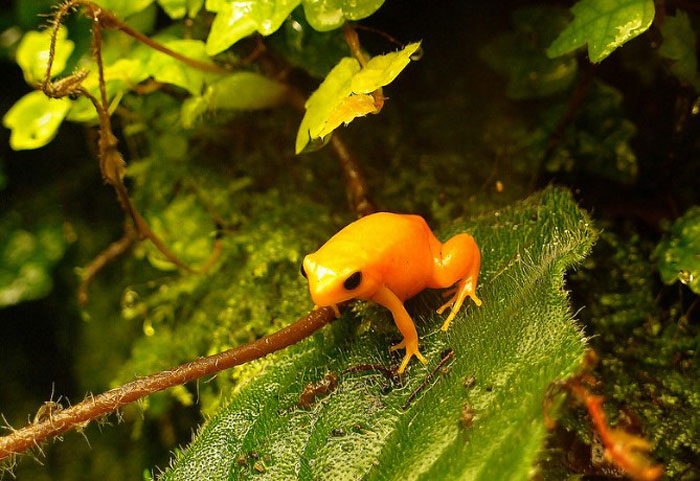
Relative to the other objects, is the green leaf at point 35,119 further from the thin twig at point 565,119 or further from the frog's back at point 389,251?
the thin twig at point 565,119

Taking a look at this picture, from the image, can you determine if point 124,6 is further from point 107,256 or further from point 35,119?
point 107,256

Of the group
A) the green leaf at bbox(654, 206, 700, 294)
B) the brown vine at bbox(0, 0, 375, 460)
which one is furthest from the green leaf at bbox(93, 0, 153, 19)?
the green leaf at bbox(654, 206, 700, 294)

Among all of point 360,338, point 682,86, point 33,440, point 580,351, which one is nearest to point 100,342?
point 33,440

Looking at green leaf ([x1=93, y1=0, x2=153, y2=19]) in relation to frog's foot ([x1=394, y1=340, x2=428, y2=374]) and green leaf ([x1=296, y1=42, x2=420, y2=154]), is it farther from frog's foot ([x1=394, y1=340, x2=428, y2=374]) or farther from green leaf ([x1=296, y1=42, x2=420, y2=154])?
frog's foot ([x1=394, y1=340, x2=428, y2=374])

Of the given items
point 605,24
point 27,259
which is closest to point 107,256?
point 27,259

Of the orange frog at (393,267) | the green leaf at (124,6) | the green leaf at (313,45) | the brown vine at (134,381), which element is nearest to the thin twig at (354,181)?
the brown vine at (134,381)

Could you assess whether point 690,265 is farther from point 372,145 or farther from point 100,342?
point 100,342
